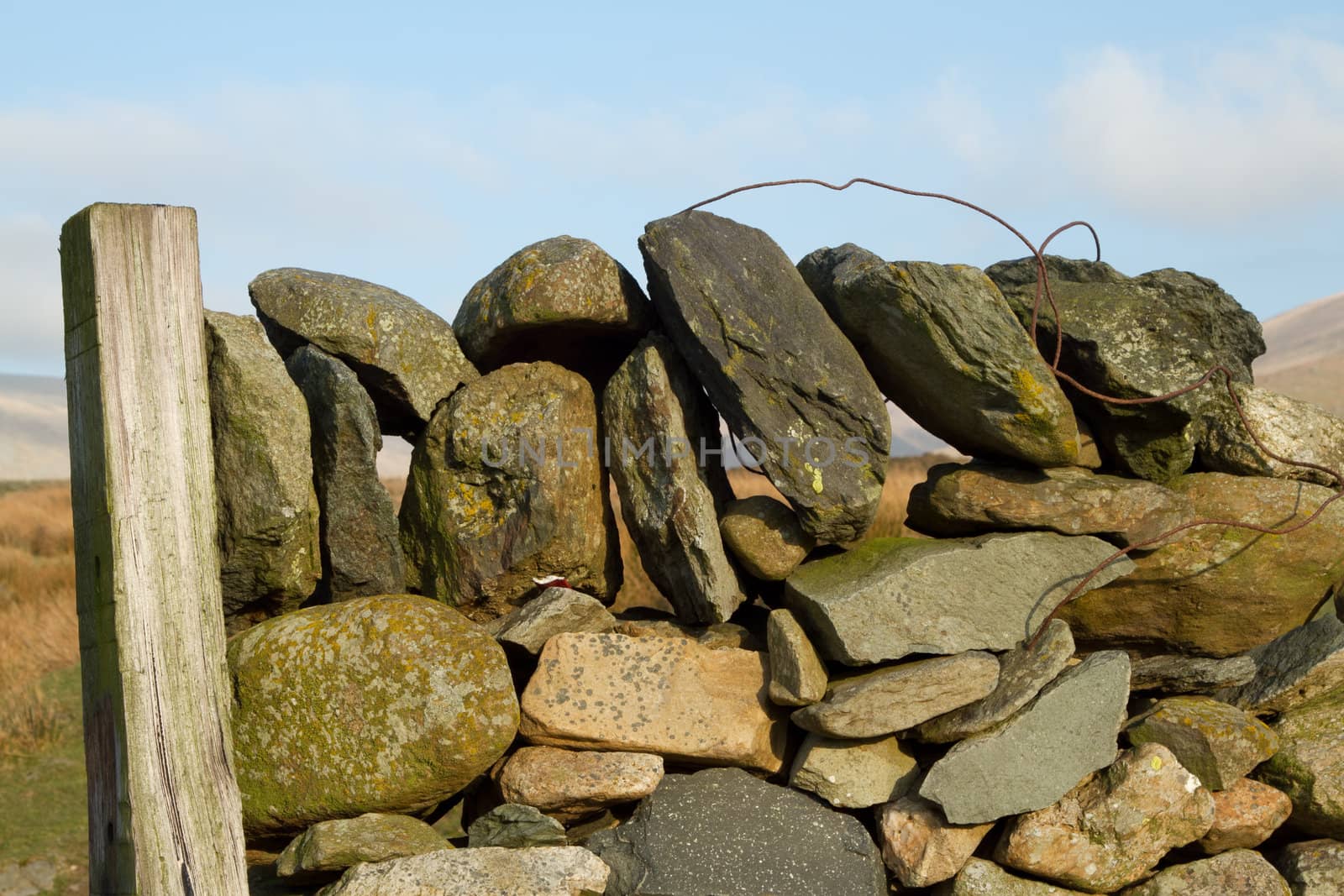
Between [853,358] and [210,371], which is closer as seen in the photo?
[210,371]

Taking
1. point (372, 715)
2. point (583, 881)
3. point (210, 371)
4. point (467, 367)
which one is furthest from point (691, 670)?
point (210, 371)

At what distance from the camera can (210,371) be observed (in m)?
4.77

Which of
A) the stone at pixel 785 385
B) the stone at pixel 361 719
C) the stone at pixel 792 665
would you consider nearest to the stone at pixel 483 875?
the stone at pixel 361 719

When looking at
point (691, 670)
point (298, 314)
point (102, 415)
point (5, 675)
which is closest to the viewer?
point (102, 415)

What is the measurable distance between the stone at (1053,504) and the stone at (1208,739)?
31.3 inches

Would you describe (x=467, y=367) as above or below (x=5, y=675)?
above

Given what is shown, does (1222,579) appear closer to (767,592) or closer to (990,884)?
(990,884)

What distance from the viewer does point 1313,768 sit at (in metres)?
4.97

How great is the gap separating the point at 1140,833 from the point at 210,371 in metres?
4.38

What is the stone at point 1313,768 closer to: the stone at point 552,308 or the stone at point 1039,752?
the stone at point 1039,752

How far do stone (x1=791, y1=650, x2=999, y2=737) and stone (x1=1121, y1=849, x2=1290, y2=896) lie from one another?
3.67 feet

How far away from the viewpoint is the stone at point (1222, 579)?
5.32 m

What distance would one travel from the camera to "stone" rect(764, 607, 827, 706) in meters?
4.68

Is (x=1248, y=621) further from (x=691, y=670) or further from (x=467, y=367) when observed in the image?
(x=467, y=367)
